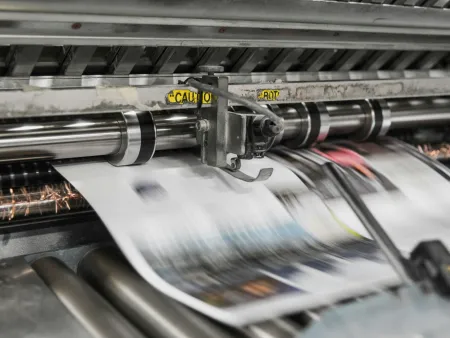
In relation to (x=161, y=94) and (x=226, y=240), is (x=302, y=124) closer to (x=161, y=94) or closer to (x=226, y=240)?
(x=161, y=94)

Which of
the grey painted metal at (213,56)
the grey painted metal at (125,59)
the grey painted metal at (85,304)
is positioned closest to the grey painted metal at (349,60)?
the grey painted metal at (213,56)

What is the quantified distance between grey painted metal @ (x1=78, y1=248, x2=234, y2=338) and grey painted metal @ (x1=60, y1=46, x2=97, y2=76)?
1.66 feet

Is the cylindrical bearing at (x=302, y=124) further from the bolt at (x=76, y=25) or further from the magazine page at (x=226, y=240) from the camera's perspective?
the bolt at (x=76, y=25)

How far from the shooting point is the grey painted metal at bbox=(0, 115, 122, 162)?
1521 mm

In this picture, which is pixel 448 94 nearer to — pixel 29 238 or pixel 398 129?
pixel 398 129

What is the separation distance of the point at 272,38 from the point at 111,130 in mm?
573

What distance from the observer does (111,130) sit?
1647mm

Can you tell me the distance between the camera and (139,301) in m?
1.29

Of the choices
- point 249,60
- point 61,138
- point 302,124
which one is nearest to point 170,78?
point 249,60

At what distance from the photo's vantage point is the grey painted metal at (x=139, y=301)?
1188mm

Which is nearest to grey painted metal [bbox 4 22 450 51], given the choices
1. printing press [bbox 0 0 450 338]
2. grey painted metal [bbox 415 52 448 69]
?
printing press [bbox 0 0 450 338]

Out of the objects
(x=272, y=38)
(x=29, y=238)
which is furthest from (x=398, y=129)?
(x=29, y=238)

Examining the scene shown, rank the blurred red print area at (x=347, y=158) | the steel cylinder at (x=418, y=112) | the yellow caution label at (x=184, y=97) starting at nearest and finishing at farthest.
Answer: the yellow caution label at (x=184, y=97)
the blurred red print area at (x=347, y=158)
the steel cylinder at (x=418, y=112)

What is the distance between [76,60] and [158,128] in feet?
1.04
